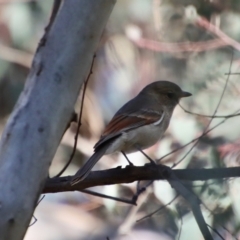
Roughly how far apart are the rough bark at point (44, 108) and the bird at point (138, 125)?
2.35ft

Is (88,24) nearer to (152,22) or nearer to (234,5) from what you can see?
(234,5)

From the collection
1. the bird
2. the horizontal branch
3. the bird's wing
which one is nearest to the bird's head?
the bird

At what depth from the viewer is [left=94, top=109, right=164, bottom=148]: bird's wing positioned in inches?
121

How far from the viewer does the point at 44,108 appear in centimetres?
188

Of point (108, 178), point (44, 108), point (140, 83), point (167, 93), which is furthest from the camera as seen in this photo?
point (140, 83)

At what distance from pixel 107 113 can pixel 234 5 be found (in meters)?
1.42

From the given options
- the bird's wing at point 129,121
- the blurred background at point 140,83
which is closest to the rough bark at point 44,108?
the bird's wing at point 129,121

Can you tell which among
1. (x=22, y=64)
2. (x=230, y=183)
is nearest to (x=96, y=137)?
(x=22, y=64)

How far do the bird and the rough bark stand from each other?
2.35 ft

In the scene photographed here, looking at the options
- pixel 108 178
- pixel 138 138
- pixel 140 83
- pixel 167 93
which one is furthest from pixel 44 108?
pixel 140 83

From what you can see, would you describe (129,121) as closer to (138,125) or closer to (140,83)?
(138,125)

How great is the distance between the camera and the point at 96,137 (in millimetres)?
5543

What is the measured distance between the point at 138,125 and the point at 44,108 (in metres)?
1.37

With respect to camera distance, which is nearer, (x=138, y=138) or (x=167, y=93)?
(x=138, y=138)
